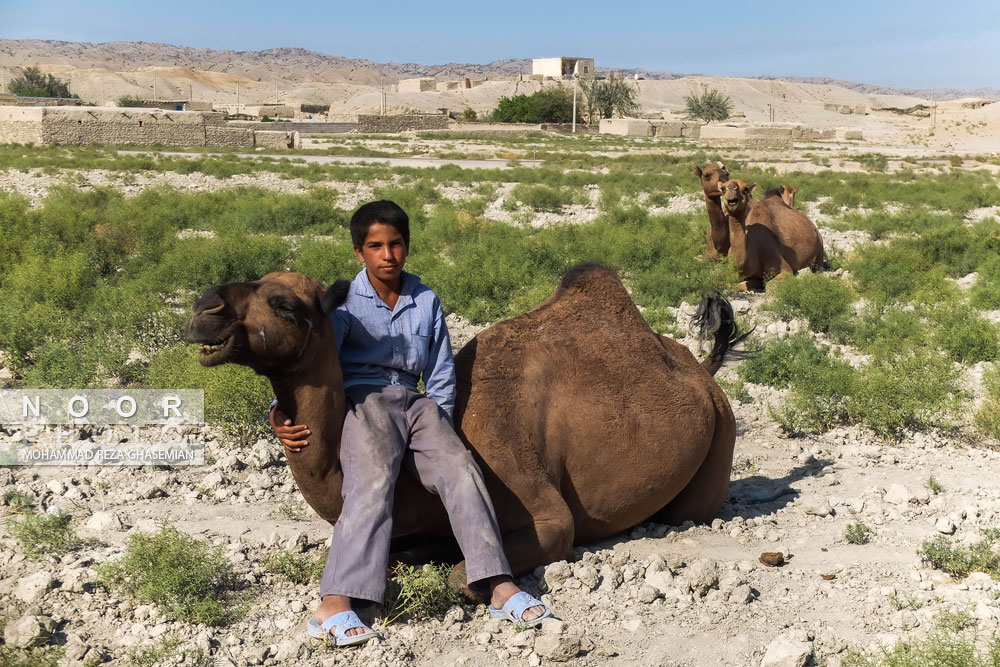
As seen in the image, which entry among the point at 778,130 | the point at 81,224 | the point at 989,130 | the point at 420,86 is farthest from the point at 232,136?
the point at 420,86

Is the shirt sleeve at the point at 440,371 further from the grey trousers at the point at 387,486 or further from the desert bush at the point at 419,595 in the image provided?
the desert bush at the point at 419,595

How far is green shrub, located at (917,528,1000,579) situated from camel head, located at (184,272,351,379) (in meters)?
3.09

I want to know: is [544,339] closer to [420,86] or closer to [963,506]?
[963,506]

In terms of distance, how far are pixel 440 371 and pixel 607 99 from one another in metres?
91.3

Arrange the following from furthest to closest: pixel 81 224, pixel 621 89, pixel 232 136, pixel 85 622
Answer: pixel 621 89 < pixel 232 136 < pixel 81 224 < pixel 85 622

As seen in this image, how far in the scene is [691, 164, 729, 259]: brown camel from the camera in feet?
43.9

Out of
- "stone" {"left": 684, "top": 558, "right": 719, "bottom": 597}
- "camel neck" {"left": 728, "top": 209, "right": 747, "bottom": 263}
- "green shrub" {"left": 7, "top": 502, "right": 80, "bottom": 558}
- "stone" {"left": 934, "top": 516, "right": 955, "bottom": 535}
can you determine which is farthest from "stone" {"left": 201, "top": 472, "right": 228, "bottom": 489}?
"camel neck" {"left": 728, "top": 209, "right": 747, "bottom": 263}

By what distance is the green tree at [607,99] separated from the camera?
303 feet

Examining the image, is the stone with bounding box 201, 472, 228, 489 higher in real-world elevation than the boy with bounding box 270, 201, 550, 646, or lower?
lower

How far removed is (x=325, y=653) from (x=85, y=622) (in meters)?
1.07

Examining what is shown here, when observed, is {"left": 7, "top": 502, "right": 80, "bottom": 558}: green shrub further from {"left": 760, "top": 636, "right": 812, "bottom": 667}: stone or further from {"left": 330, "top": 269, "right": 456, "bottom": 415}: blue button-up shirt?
{"left": 760, "top": 636, "right": 812, "bottom": 667}: stone

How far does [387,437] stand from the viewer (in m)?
4.04

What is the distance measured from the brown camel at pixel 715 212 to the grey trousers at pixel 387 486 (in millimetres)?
9788

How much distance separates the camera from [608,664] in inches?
153
